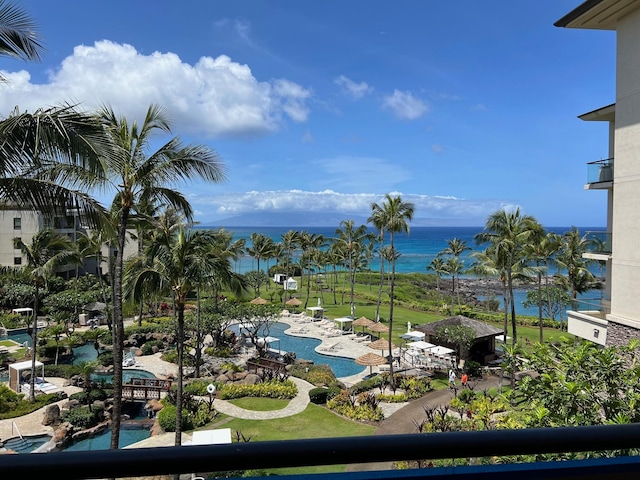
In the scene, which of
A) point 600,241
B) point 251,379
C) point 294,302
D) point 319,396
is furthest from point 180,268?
point 294,302

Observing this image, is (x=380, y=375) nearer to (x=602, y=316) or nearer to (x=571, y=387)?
(x=602, y=316)

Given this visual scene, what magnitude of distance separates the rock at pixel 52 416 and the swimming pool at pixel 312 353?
1235 centimetres

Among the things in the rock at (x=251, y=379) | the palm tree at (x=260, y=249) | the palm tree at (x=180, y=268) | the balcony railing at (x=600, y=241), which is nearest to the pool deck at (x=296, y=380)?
the rock at (x=251, y=379)

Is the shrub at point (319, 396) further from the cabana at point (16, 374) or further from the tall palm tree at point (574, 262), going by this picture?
the tall palm tree at point (574, 262)

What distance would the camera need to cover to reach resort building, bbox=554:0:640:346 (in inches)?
510

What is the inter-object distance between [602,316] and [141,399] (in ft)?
58.7

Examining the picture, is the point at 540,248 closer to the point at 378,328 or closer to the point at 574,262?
the point at 574,262

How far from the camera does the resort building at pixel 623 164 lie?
12953 millimetres

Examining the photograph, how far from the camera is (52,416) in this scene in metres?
15.8

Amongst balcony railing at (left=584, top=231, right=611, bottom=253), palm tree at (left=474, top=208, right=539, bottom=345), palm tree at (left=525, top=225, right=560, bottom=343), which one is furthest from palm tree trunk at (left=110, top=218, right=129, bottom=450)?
palm tree at (left=525, top=225, right=560, bottom=343)

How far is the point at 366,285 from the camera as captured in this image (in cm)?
6253

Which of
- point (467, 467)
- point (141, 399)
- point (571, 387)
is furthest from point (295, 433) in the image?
point (467, 467)

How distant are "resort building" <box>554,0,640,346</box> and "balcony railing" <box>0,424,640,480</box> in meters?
14.7

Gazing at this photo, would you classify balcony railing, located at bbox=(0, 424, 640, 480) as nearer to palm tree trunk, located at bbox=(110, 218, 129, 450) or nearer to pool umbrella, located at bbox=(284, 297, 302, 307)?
palm tree trunk, located at bbox=(110, 218, 129, 450)
